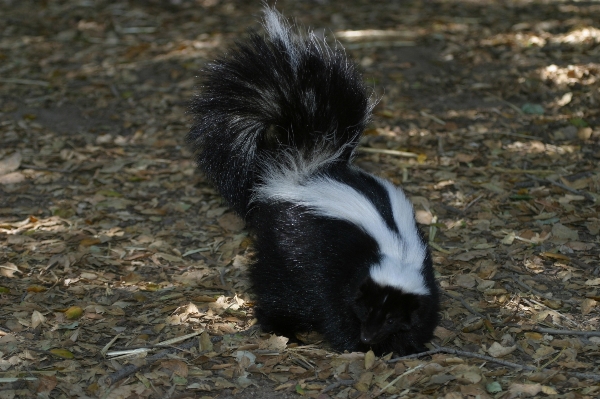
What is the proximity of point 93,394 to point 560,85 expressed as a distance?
557cm

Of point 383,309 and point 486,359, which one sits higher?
point 383,309

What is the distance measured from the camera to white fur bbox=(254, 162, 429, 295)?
4.18 metres

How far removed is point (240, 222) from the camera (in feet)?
19.7

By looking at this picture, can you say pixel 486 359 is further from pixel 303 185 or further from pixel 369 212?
pixel 303 185

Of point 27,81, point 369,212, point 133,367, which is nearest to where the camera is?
point 133,367

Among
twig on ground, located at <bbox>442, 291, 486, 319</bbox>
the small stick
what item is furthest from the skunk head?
the small stick

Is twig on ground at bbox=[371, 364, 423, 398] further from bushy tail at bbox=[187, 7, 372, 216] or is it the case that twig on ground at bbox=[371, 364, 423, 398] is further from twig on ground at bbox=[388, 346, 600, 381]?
bushy tail at bbox=[187, 7, 372, 216]

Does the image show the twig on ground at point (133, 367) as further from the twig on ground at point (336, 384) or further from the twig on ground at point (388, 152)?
the twig on ground at point (388, 152)

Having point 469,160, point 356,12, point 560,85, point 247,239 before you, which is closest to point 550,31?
point 560,85

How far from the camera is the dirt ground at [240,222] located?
4.25 metres

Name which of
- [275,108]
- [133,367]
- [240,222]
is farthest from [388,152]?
[133,367]

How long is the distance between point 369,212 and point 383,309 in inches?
22.0

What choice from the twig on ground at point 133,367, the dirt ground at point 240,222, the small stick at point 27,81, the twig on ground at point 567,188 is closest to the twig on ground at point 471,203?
the dirt ground at point 240,222

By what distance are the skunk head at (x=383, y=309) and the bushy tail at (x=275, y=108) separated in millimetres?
1000
